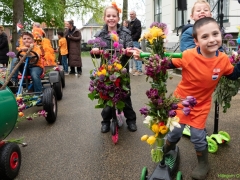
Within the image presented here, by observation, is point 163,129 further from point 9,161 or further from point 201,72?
point 9,161

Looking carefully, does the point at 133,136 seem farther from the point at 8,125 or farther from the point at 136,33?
the point at 136,33

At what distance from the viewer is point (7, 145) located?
2.79m

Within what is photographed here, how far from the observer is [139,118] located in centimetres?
474

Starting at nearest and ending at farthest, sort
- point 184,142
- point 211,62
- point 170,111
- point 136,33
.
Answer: point 170,111
point 211,62
point 184,142
point 136,33

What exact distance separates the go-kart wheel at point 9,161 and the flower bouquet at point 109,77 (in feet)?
3.68

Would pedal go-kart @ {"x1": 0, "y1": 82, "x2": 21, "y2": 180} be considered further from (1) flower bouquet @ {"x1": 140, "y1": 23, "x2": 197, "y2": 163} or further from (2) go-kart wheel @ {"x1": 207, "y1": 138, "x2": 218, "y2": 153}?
(2) go-kart wheel @ {"x1": 207, "y1": 138, "x2": 218, "y2": 153}

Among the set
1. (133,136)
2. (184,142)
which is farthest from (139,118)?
(184,142)

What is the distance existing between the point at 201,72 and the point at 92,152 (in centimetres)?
165

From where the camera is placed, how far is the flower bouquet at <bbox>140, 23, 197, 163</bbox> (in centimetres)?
217

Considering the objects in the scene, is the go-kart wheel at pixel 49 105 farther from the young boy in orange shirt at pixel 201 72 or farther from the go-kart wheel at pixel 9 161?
the young boy in orange shirt at pixel 201 72

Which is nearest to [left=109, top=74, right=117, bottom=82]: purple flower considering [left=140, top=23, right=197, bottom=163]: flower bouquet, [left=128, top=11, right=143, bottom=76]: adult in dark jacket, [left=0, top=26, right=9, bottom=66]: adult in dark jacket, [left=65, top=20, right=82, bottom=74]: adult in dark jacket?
[left=140, top=23, right=197, bottom=163]: flower bouquet

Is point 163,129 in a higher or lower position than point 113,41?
lower

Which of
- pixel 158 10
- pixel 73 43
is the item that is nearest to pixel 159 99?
pixel 73 43

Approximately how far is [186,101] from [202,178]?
0.96m
